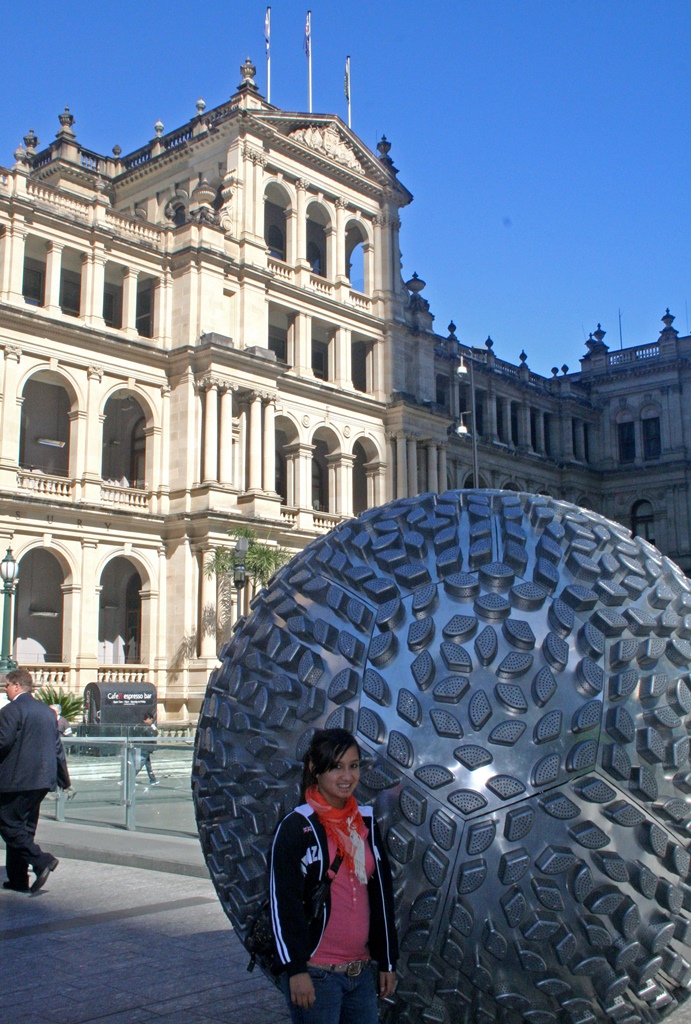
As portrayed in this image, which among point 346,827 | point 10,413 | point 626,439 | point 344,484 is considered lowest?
point 346,827

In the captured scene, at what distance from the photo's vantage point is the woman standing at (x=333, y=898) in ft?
10.8

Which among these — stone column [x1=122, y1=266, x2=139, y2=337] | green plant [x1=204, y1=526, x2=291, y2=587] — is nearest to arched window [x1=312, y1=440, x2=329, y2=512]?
green plant [x1=204, y1=526, x2=291, y2=587]

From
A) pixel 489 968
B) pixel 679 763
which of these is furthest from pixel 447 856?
pixel 679 763

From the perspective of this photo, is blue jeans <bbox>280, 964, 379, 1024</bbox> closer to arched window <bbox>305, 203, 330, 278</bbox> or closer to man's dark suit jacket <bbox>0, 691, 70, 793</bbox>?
man's dark suit jacket <bbox>0, 691, 70, 793</bbox>

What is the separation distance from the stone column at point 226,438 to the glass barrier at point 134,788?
20293 millimetres

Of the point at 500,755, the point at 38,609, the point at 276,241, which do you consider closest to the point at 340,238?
the point at 276,241

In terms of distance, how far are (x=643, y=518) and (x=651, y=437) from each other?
181 inches

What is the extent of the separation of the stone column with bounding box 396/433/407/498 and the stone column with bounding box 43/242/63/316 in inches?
589

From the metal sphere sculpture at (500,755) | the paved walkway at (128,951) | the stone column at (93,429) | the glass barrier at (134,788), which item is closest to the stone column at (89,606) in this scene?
the stone column at (93,429)

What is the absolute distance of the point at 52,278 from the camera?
31828mm

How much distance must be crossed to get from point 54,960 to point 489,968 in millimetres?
3800

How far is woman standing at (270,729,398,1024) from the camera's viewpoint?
330cm

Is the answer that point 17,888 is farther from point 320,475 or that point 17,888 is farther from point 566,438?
point 566,438

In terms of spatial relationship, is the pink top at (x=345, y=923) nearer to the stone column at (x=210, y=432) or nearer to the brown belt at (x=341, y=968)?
the brown belt at (x=341, y=968)
